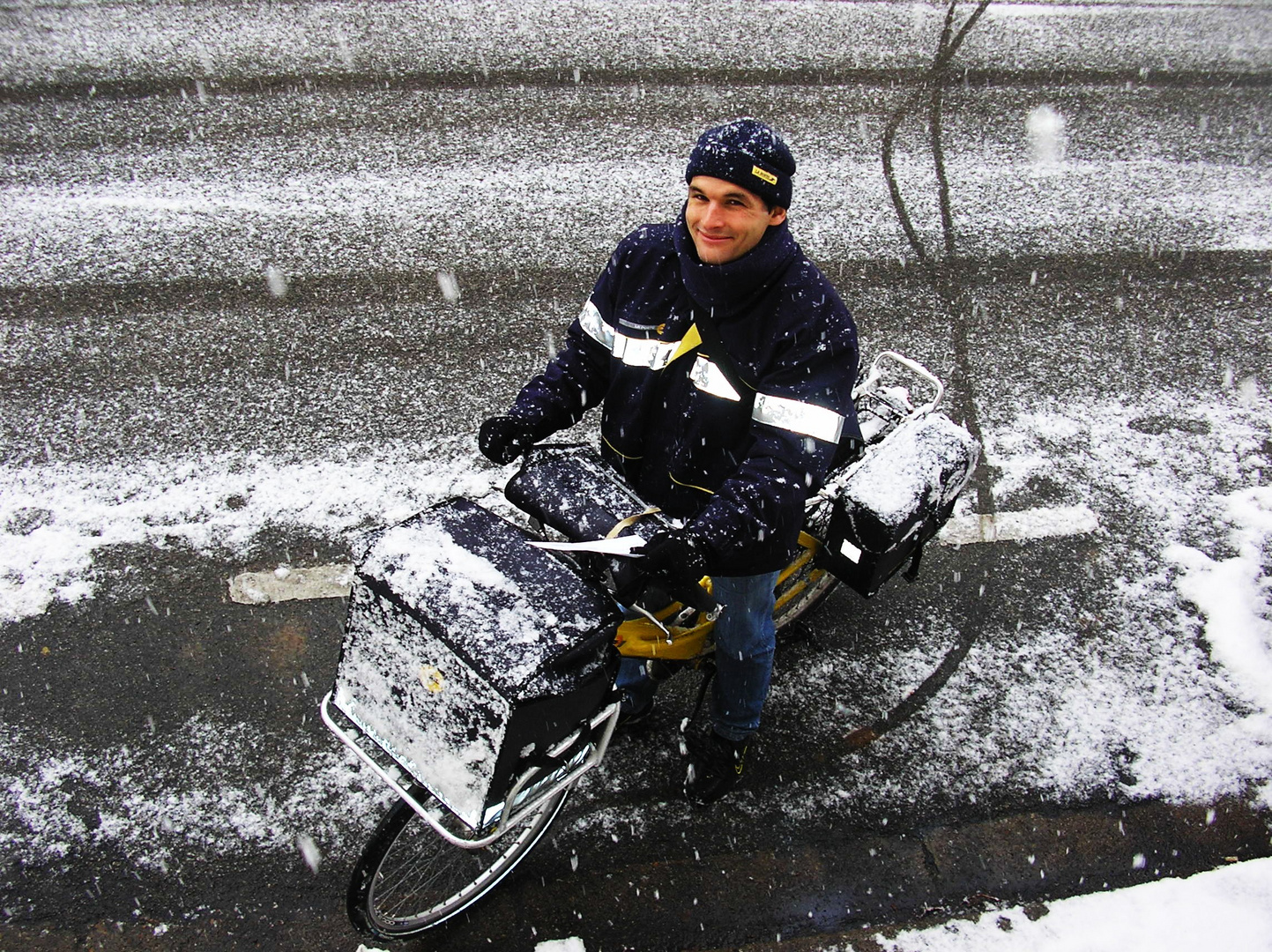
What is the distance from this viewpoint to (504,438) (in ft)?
10.3

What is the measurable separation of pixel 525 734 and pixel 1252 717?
10.4ft

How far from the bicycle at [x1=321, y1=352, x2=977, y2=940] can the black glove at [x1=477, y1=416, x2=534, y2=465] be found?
9cm

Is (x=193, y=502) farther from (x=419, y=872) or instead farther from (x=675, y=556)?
(x=675, y=556)

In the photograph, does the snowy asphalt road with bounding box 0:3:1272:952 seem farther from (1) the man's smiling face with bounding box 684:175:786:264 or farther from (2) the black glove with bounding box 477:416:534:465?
(1) the man's smiling face with bounding box 684:175:786:264

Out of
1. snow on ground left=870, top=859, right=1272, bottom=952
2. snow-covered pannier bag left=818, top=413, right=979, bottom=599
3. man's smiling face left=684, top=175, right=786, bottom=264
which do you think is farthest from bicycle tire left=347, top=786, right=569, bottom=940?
man's smiling face left=684, top=175, right=786, bottom=264

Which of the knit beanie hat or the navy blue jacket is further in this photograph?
the navy blue jacket

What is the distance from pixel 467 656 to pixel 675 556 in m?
0.63

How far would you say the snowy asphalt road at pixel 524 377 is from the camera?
3410 mm

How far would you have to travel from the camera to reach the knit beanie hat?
2643 millimetres

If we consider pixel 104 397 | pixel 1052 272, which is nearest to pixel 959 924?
pixel 1052 272

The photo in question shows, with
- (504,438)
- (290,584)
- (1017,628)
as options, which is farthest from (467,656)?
(1017,628)

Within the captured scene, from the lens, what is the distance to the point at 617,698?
2852 mm

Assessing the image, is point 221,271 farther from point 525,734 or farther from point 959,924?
point 959,924

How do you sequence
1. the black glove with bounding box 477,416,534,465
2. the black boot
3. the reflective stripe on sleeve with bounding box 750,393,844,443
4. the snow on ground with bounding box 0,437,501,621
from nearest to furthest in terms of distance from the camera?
the reflective stripe on sleeve with bounding box 750,393,844,443
the black glove with bounding box 477,416,534,465
the black boot
the snow on ground with bounding box 0,437,501,621
